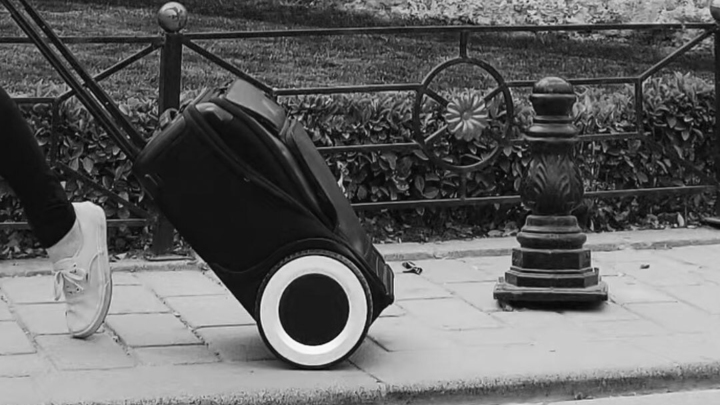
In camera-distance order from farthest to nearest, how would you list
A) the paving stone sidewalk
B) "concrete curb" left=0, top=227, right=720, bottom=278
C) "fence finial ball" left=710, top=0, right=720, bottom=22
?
→ 1. "fence finial ball" left=710, top=0, right=720, bottom=22
2. "concrete curb" left=0, top=227, right=720, bottom=278
3. the paving stone sidewalk

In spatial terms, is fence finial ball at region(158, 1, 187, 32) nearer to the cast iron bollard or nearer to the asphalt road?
the cast iron bollard

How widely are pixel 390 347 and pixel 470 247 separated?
5.92 feet

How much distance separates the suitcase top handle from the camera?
14.6 feet

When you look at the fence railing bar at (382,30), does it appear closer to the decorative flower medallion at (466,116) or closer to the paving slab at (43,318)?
the decorative flower medallion at (466,116)

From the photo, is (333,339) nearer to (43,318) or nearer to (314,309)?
(314,309)

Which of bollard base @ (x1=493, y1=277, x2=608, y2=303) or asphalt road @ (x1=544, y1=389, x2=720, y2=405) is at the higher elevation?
bollard base @ (x1=493, y1=277, x2=608, y2=303)

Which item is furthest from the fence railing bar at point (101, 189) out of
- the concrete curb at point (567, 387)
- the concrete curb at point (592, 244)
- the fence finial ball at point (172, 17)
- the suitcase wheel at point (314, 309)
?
the concrete curb at point (567, 387)

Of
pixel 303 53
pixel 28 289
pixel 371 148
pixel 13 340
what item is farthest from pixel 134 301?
pixel 303 53

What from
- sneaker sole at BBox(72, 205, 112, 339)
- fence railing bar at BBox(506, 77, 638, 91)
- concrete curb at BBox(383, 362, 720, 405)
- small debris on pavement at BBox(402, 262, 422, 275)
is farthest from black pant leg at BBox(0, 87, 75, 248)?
fence railing bar at BBox(506, 77, 638, 91)

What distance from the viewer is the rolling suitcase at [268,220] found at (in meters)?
4.46

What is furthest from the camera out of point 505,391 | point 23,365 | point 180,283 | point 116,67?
point 116,67

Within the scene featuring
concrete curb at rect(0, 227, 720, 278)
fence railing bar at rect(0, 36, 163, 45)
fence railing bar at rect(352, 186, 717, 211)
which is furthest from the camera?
fence railing bar at rect(352, 186, 717, 211)

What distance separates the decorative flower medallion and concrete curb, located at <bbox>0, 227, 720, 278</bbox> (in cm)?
54

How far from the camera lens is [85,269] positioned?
4.80 metres
